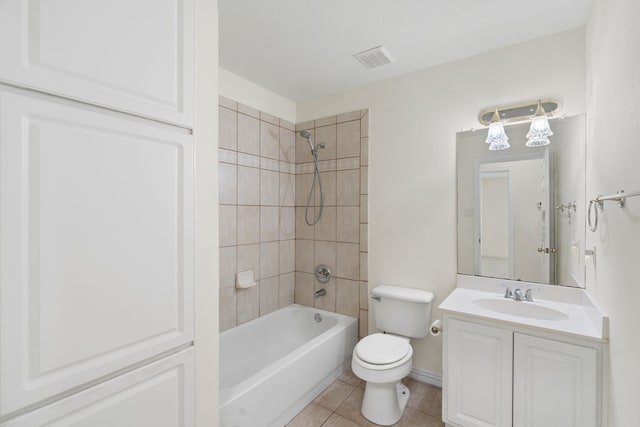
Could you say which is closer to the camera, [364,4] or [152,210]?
[152,210]

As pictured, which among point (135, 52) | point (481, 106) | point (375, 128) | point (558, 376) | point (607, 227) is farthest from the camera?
point (375, 128)

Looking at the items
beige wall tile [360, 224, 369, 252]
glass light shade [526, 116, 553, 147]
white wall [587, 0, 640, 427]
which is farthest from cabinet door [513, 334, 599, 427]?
beige wall tile [360, 224, 369, 252]

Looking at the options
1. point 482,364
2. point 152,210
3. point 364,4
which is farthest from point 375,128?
point 152,210

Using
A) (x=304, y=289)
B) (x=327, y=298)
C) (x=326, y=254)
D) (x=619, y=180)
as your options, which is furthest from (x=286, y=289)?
(x=619, y=180)

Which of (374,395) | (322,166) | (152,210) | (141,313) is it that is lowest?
(374,395)

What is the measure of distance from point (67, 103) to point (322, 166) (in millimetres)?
2175

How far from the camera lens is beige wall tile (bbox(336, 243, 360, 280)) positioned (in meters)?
2.71

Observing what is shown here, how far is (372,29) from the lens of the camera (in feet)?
6.19

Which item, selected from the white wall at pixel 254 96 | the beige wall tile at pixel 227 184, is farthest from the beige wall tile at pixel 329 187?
the beige wall tile at pixel 227 184

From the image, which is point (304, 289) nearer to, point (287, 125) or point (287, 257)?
point (287, 257)

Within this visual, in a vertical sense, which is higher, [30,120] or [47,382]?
[30,120]

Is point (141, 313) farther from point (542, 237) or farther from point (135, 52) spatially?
point (542, 237)

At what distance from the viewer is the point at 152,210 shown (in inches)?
40.8

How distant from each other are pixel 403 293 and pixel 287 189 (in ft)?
4.74
